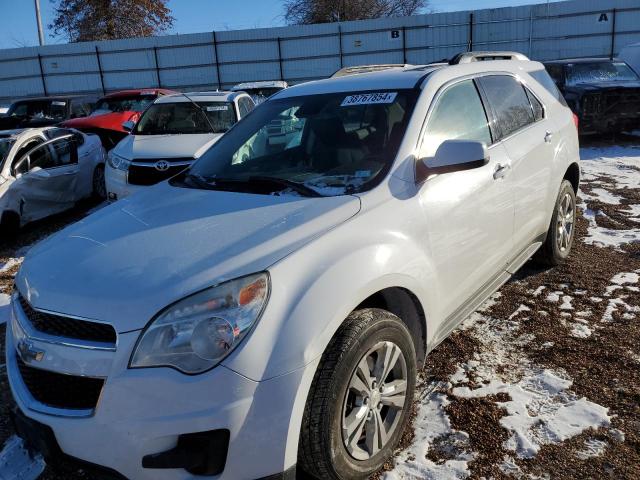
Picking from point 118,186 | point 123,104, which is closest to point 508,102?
point 118,186

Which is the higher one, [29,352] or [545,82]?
[545,82]

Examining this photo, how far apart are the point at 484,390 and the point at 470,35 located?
2255cm

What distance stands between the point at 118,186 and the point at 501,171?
5114 mm

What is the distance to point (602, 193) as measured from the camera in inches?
292

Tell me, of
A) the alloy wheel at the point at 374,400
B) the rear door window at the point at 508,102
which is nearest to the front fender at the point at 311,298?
the alloy wheel at the point at 374,400

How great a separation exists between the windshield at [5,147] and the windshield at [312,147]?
471cm

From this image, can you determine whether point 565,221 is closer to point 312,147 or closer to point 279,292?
point 312,147

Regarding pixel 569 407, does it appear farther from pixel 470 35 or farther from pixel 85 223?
pixel 470 35

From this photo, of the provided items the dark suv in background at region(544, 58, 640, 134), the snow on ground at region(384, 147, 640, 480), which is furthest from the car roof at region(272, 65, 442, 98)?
the dark suv in background at region(544, 58, 640, 134)

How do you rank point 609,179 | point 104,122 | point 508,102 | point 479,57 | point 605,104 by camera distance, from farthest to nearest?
point 104,122 < point 605,104 < point 609,179 < point 479,57 < point 508,102

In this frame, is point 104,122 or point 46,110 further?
point 46,110

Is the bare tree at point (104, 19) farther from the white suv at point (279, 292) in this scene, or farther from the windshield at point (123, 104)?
the white suv at point (279, 292)

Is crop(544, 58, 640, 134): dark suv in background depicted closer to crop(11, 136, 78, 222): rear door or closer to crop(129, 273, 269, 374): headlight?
crop(11, 136, 78, 222): rear door

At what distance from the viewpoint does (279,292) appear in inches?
80.3
